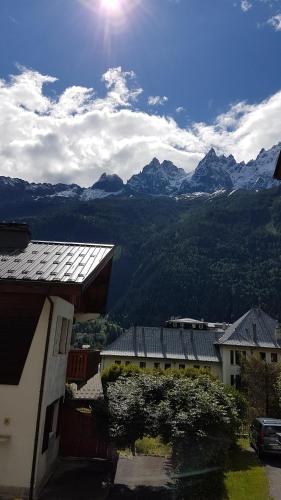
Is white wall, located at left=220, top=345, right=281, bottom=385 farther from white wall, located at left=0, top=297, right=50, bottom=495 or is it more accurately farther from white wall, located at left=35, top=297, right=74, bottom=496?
white wall, located at left=0, top=297, right=50, bottom=495

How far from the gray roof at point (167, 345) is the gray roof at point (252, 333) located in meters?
2.83

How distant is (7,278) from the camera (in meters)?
13.6

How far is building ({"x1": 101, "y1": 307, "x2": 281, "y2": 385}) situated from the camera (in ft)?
225

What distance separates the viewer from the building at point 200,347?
68.7 m

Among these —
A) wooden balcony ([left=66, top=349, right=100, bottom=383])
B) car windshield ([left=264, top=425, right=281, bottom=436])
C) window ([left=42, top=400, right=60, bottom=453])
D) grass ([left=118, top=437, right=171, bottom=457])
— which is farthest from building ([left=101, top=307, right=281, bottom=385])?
window ([left=42, top=400, right=60, bottom=453])

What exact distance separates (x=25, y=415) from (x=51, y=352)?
220 centimetres

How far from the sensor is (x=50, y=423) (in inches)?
679

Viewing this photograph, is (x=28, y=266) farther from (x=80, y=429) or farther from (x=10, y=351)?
(x=80, y=429)

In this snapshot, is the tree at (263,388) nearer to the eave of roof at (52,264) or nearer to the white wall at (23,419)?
the eave of roof at (52,264)

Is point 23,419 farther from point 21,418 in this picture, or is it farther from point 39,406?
point 39,406

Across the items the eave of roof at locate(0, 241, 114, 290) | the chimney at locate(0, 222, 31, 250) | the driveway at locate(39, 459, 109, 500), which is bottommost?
the driveway at locate(39, 459, 109, 500)

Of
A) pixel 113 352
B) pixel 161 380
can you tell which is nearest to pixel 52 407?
pixel 161 380

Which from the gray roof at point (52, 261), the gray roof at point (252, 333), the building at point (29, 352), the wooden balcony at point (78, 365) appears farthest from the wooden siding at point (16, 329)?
the gray roof at point (252, 333)

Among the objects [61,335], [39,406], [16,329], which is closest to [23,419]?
[39,406]
